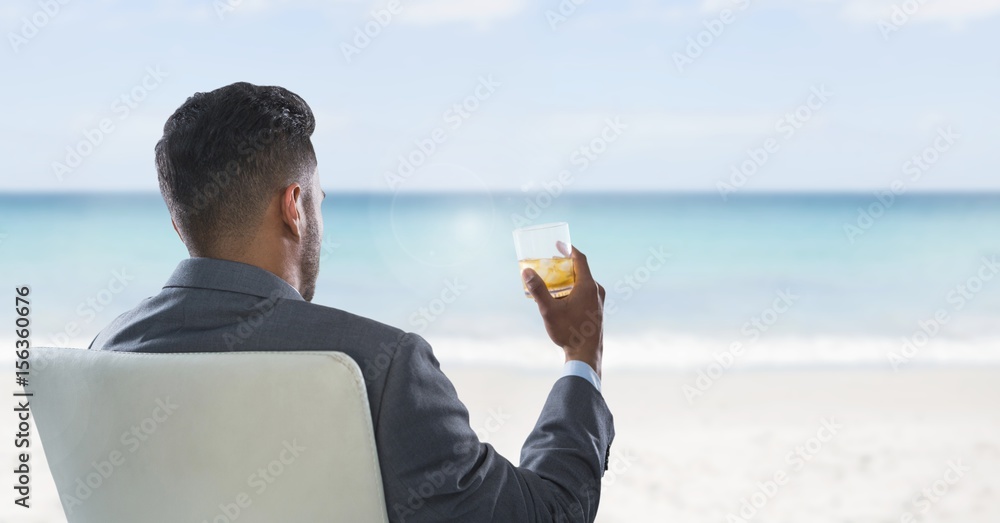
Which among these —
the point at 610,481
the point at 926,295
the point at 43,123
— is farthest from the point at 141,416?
the point at 43,123

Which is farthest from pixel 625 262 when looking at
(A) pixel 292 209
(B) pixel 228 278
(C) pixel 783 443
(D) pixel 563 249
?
(B) pixel 228 278

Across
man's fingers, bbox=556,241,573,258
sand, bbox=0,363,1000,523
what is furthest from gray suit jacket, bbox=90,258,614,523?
sand, bbox=0,363,1000,523

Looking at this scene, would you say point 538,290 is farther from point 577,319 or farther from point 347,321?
point 347,321

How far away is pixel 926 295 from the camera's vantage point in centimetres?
843

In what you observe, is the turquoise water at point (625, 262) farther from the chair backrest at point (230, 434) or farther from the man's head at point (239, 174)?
the chair backrest at point (230, 434)

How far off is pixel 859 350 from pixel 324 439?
5.93 meters

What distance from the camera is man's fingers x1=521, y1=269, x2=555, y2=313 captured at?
1.30 metres

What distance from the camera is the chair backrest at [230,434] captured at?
3.01 ft

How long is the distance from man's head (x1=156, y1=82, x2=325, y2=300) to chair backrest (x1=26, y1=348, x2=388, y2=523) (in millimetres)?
223

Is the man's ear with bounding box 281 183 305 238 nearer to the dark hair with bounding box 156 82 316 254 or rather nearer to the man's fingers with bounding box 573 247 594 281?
the dark hair with bounding box 156 82 316 254

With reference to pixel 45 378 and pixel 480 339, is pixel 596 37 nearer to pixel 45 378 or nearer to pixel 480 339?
pixel 480 339

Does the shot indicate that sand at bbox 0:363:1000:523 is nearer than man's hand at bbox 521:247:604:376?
No

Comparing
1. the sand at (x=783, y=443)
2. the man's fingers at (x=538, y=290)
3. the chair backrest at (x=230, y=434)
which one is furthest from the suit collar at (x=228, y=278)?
the sand at (x=783, y=443)

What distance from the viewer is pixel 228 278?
1060mm
